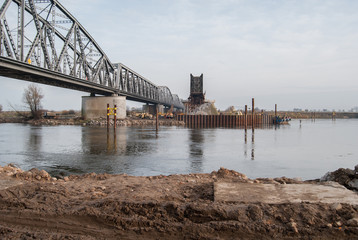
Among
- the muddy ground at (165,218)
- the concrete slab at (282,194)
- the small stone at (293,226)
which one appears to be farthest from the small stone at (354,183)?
the small stone at (293,226)

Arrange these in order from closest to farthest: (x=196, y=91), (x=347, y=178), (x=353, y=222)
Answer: (x=353, y=222) < (x=347, y=178) < (x=196, y=91)

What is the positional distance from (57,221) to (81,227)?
1.77 ft

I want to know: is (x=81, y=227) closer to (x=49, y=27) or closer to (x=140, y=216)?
(x=140, y=216)

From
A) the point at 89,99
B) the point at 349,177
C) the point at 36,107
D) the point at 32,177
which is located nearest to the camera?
the point at 349,177

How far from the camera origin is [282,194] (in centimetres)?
588

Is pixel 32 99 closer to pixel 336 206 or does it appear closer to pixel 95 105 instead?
pixel 95 105

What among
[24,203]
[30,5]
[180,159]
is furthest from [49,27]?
[24,203]

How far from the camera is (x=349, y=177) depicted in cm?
804

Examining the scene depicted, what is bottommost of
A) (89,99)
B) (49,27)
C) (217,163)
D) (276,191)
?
(217,163)

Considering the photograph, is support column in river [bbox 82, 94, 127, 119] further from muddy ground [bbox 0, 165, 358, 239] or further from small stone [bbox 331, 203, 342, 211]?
small stone [bbox 331, 203, 342, 211]

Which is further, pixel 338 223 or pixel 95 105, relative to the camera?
pixel 95 105

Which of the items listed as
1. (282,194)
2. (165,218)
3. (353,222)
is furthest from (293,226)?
(165,218)

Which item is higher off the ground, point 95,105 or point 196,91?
point 196,91

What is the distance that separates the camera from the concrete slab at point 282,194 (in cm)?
551
